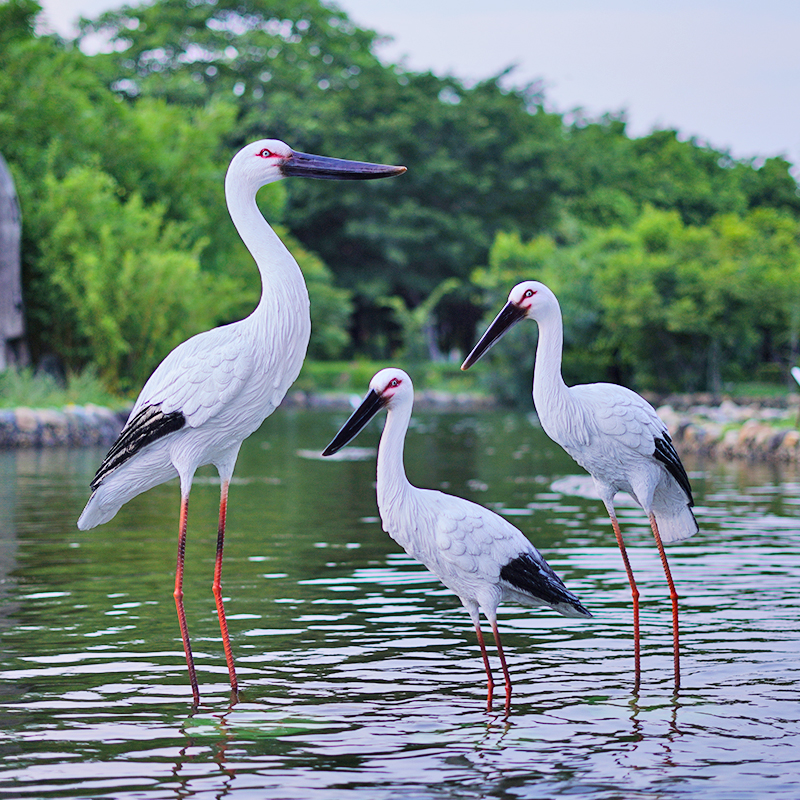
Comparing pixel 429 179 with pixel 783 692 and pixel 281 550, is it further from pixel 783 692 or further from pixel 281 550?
pixel 783 692

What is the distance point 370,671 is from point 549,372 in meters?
1.76

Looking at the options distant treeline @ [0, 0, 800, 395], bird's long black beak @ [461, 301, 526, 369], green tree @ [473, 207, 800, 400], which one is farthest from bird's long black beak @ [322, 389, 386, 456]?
green tree @ [473, 207, 800, 400]

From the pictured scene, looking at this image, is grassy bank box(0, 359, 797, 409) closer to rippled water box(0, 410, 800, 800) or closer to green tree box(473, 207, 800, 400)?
green tree box(473, 207, 800, 400)

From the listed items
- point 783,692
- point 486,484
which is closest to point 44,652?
point 783,692

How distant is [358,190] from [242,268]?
54.0ft

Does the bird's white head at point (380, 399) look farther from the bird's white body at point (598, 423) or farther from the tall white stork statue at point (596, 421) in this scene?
the bird's white body at point (598, 423)

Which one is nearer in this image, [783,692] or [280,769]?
[280,769]

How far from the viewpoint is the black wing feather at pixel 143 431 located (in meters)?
5.60

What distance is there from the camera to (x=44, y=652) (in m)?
6.40

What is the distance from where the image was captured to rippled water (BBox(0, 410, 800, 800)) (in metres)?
4.47

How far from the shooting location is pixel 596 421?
20.1 feet

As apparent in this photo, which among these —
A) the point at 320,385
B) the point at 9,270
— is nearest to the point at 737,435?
the point at 9,270

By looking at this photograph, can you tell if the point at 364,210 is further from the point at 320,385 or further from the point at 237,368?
the point at 237,368

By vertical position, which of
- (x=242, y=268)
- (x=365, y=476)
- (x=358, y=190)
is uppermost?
(x=358, y=190)
